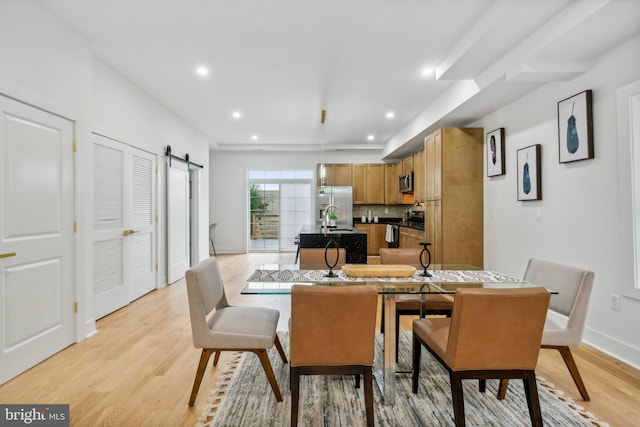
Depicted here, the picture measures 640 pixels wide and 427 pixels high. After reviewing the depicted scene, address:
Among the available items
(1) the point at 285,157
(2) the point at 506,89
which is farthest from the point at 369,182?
(2) the point at 506,89

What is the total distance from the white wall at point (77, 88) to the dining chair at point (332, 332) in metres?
2.34

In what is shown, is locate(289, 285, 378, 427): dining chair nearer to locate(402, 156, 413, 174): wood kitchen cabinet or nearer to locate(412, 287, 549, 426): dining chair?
locate(412, 287, 549, 426): dining chair

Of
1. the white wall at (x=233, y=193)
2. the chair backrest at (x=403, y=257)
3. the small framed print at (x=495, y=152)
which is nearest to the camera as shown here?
the chair backrest at (x=403, y=257)

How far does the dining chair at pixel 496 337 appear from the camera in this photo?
4.97 ft

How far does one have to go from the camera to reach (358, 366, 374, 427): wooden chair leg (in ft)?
5.37

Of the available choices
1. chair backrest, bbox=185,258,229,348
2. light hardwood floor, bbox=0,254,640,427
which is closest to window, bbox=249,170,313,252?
light hardwood floor, bbox=0,254,640,427

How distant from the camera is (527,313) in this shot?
1.53 m

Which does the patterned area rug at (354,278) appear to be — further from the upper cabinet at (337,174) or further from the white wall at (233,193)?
the white wall at (233,193)

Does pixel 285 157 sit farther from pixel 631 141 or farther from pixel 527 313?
pixel 527 313

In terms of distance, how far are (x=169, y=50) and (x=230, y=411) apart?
3227 millimetres

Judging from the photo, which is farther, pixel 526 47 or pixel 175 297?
pixel 175 297

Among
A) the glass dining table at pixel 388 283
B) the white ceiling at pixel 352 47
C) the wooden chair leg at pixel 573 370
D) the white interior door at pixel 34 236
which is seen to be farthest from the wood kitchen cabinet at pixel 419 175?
the white interior door at pixel 34 236

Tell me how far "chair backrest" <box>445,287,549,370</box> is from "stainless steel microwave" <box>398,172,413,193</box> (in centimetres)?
529

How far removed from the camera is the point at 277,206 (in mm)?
8398
